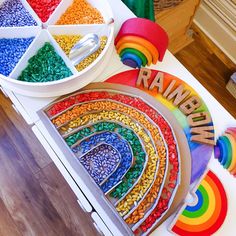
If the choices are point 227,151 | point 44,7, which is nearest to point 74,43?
point 44,7

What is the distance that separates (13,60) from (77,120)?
0.77 feet

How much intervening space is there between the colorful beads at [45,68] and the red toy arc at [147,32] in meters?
0.18

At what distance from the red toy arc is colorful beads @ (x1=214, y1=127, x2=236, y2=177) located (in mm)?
277

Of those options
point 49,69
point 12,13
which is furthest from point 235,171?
point 12,13

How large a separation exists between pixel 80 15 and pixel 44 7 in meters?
0.10

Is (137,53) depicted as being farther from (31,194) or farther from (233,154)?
(31,194)

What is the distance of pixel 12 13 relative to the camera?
1.04 metres

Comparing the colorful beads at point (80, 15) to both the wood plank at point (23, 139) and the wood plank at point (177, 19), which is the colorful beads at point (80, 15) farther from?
the wood plank at point (23, 139)

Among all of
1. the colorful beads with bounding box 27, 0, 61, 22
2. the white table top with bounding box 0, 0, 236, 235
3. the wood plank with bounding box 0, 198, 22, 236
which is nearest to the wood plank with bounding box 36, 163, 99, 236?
the wood plank with bounding box 0, 198, 22, 236

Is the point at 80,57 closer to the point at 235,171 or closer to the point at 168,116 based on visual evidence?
the point at 168,116

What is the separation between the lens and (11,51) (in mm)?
979

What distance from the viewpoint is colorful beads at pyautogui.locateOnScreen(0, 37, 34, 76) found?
954 mm

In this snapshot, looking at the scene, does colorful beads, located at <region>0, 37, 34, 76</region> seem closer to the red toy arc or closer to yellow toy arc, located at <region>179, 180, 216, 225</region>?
the red toy arc

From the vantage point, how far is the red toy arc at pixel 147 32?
97 cm
